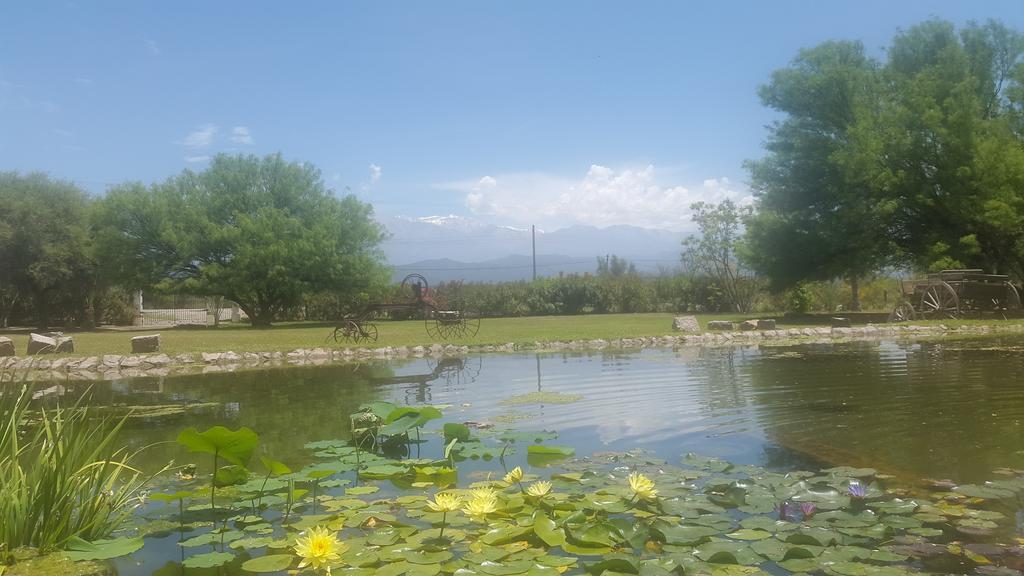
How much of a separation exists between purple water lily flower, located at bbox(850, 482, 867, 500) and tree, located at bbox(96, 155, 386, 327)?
2255 cm

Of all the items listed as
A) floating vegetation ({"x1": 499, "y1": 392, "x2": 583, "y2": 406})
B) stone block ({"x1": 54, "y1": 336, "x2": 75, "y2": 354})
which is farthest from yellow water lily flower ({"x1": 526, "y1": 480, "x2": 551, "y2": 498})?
stone block ({"x1": 54, "y1": 336, "x2": 75, "y2": 354})

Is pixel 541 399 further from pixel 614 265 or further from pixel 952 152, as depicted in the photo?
pixel 614 265

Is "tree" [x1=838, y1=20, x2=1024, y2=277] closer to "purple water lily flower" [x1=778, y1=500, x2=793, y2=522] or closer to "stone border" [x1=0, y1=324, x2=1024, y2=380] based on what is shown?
"stone border" [x1=0, y1=324, x2=1024, y2=380]

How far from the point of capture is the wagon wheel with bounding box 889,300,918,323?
706 inches

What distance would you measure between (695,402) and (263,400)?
449 centimetres

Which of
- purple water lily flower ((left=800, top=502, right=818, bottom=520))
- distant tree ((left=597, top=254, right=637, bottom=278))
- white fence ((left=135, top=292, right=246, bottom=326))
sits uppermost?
distant tree ((left=597, top=254, right=637, bottom=278))

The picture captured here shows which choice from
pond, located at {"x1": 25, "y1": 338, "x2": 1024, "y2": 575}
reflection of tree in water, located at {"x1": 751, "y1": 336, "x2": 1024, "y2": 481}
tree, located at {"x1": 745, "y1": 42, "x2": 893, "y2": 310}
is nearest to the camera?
reflection of tree in water, located at {"x1": 751, "y1": 336, "x2": 1024, "y2": 481}

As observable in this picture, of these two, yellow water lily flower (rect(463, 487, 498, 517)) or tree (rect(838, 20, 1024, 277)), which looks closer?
yellow water lily flower (rect(463, 487, 498, 517))

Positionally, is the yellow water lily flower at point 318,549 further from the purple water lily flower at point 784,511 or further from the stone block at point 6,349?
the stone block at point 6,349

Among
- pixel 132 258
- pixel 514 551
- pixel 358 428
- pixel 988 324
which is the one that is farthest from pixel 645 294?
pixel 514 551

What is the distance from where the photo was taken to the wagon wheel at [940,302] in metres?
17.9

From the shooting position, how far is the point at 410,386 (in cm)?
853

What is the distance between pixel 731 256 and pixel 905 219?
681 centimetres

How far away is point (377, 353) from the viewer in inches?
524
